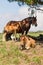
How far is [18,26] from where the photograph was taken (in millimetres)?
15773

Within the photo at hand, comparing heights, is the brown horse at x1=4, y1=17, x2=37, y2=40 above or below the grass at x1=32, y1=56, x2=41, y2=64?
below

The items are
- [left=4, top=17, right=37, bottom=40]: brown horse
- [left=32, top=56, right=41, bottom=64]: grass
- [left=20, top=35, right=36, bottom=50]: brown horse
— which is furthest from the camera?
[left=4, top=17, right=37, bottom=40]: brown horse

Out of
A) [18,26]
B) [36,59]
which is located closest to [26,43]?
[36,59]

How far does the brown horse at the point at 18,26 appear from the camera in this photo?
51.6 feet

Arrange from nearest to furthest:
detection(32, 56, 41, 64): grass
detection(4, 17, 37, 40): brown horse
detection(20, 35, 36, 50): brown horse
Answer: detection(32, 56, 41, 64): grass, detection(20, 35, 36, 50): brown horse, detection(4, 17, 37, 40): brown horse

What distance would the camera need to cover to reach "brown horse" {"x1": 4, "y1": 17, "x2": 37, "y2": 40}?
51.6 ft

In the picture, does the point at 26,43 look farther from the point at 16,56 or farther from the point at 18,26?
the point at 18,26

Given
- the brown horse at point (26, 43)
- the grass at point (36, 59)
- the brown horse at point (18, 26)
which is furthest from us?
the brown horse at point (18, 26)

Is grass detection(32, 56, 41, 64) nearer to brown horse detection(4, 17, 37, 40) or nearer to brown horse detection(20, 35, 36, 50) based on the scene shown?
brown horse detection(20, 35, 36, 50)

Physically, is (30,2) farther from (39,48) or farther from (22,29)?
(22,29)

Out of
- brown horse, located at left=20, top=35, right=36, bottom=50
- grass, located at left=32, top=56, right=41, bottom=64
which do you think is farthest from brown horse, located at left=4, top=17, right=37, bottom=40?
grass, located at left=32, top=56, right=41, bottom=64

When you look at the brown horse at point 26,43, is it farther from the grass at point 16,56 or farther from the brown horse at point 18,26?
the brown horse at point 18,26

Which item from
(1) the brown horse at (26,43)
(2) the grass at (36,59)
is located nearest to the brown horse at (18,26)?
(1) the brown horse at (26,43)

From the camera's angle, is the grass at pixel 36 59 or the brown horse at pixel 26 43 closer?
the grass at pixel 36 59
